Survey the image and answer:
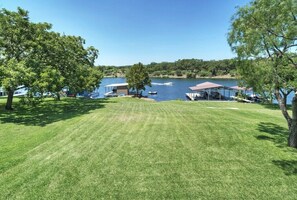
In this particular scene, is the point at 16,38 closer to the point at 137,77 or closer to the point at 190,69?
the point at 137,77

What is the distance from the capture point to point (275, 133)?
1049 centimetres

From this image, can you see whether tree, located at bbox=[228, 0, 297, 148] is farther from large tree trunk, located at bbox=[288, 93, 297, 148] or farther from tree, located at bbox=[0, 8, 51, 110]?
tree, located at bbox=[0, 8, 51, 110]

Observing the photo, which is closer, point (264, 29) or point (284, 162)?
point (284, 162)

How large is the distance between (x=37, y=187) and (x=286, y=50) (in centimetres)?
975

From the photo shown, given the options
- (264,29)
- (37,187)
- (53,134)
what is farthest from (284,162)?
(53,134)

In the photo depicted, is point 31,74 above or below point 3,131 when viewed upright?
above

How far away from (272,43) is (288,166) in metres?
4.49

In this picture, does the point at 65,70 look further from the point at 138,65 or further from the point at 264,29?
the point at 138,65

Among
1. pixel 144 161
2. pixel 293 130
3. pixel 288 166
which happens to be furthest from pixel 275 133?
pixel 144 161

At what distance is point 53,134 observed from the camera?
9617mm

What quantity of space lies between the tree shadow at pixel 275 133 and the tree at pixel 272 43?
625 millimetres

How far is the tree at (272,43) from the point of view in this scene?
7.60m

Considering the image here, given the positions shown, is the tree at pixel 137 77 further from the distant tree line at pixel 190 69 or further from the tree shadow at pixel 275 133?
the distant tree line at pixel 190 69

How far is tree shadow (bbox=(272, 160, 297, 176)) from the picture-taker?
6570mm
